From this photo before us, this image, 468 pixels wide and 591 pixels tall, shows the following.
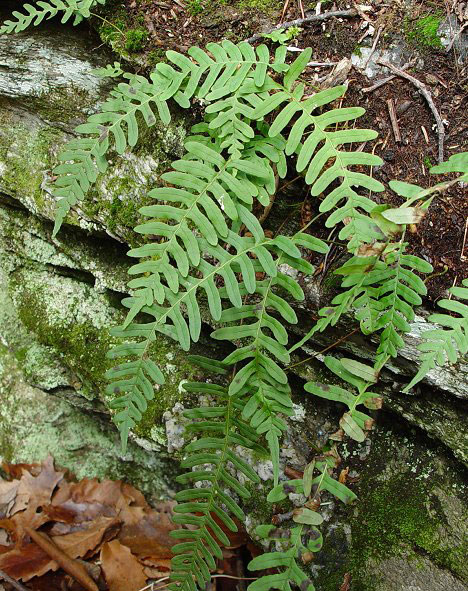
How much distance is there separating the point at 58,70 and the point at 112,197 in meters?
0.81

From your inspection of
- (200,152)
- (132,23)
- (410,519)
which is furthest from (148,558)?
(132,23)

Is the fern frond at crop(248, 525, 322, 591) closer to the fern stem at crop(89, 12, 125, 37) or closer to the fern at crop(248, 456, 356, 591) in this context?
the fern at crop(248, 456, 356, 591)

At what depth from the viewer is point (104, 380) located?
3.01m

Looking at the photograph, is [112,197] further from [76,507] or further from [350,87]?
[76,507]

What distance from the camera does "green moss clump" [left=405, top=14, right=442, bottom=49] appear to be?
261 centimetres

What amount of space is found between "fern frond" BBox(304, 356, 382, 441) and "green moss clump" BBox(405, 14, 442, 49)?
154 centimetres

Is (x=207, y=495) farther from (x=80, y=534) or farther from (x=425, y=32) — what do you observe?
(x=425, y=32)

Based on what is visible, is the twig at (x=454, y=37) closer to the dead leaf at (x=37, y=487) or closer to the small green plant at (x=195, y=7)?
the small green plant at (x=195, y=7)

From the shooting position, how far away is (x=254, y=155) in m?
2.35

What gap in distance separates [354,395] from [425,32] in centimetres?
173

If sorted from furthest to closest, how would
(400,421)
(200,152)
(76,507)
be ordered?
(76,507) → (400,421) → (200,152)

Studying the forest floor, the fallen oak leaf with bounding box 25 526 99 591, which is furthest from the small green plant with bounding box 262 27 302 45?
the fallen oak leaf with bounding box 25 526 99 591

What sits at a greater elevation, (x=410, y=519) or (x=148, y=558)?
(x=410, y=519)

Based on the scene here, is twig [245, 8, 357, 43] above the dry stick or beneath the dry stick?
above
